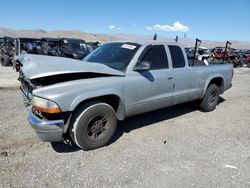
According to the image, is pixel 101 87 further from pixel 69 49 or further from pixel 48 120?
pixel 69 49

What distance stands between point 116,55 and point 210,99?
3103 millimetres

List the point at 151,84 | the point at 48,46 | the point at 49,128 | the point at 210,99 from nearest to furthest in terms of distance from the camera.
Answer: the point at 49,128
the point at 151,84
the point at 210,99
the point at 48,46

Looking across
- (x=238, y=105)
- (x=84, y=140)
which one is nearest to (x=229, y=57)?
(x=238, y=105)

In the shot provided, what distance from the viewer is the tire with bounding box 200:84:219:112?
6565mm

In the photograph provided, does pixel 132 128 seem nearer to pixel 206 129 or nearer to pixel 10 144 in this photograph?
pixel 206 129

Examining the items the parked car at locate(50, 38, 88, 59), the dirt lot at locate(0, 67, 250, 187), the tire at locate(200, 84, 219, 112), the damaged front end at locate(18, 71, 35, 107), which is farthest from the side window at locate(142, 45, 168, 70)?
the parked car at locate(50, 38, 88, 59)

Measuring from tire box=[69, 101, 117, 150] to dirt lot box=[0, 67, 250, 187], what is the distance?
0.17 meters

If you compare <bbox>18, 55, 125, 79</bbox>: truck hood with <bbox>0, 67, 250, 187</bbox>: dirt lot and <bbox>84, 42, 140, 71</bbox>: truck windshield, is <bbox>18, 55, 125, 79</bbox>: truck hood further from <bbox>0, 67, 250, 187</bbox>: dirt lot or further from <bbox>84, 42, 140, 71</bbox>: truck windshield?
<bbox>0, 67, 250, 187</bbox>: dirt lot

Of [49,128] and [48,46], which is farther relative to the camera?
[48,46]

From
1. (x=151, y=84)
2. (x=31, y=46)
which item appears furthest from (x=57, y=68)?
(x=31, y=46)

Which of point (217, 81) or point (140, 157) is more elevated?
point (217, 81)

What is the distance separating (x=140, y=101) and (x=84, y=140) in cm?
126

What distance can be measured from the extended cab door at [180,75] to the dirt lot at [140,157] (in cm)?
64

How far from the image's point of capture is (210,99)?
674cm
